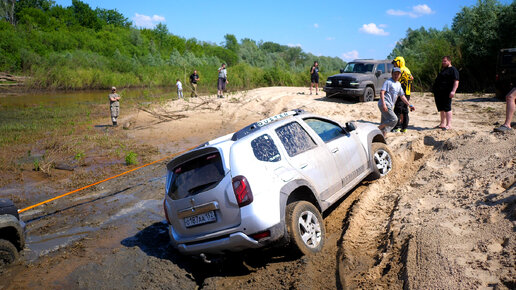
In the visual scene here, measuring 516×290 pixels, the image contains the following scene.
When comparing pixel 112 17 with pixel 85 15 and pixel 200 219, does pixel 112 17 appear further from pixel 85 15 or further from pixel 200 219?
pixel 200 219

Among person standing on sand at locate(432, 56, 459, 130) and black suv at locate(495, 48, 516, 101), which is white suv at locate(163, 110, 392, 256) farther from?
black suv at locate(495, 48, 516, 101)

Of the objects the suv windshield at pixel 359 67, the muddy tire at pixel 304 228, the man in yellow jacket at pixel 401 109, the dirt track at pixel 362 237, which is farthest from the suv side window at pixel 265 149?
the suv windshield at pixel 359 67

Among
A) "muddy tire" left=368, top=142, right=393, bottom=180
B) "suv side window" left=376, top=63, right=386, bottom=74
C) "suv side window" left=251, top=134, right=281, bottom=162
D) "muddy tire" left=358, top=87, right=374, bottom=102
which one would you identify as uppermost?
"suv side window" left=376, top=63, right=386, bottom=74

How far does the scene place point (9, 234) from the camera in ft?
18.1

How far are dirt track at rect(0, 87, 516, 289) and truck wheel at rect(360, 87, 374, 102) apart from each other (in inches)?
312

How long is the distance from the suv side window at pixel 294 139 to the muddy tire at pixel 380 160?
1953 millimetres

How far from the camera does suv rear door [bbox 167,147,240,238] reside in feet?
14.9

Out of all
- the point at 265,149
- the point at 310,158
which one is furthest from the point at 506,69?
the point at 265,149

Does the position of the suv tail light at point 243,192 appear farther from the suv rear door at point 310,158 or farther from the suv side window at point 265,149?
the suv rear door at point 310,158

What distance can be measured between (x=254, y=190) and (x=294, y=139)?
129cm

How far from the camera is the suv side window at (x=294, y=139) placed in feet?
17.4

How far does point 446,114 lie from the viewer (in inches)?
396

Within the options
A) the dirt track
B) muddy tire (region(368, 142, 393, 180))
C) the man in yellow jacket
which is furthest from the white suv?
the man in yellow jacket

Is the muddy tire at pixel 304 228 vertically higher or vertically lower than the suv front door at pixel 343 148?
lower
